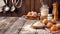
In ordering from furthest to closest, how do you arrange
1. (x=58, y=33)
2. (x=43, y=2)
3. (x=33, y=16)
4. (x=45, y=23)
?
1. (x=43, y=2)
2. (x=33, y=16)
3. (x=45, y=23)
4. (x=58, y=33)

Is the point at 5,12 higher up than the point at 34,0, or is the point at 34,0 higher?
the point at 34,0

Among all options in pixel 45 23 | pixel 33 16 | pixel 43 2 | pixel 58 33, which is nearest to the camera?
pixel 58 33

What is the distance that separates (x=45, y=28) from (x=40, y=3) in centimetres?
111

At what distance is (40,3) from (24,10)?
282mm

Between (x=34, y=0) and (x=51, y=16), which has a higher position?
(x=34, y=0)

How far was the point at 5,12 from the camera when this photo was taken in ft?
8.80

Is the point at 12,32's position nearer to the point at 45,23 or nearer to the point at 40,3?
the point at 45,23

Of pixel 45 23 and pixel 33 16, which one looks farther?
pixel 33 16

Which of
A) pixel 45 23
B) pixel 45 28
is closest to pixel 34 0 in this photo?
pixel 45 23

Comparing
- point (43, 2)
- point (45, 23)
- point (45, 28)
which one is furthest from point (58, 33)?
point (43, 2)

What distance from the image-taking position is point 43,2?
2646 mm

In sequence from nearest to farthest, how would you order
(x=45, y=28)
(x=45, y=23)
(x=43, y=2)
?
(x=45, y=28), (x=45, y=23), (x=43, y=2)

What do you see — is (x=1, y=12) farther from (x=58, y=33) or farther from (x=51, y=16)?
(x=58, y=33)

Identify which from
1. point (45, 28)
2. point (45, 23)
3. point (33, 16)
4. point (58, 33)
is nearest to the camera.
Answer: point (58, 33)
